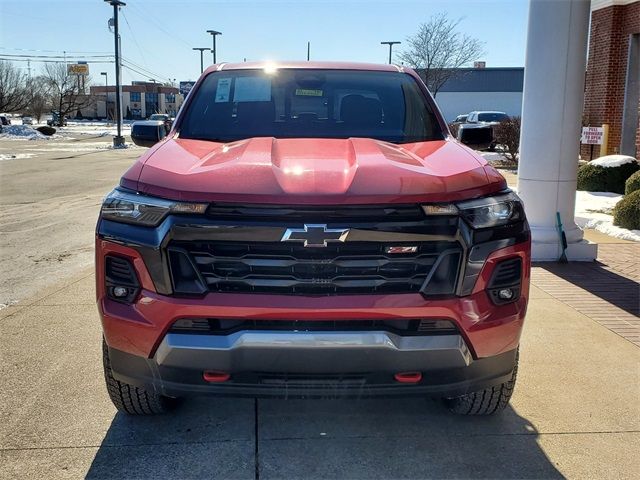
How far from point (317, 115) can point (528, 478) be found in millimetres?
2401

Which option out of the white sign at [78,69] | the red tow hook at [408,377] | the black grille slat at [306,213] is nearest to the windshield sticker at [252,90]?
the black grille slat at [306,213]

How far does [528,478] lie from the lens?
285 cm

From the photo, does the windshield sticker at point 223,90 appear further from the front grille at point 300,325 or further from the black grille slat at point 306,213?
the front grille at point 300,325

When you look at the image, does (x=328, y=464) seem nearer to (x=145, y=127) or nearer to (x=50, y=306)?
(x=145, y=127)

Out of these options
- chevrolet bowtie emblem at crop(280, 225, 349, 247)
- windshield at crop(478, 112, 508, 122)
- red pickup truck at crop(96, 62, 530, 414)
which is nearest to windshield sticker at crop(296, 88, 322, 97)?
red pickup truck at crop(96, 62, 530, 414)

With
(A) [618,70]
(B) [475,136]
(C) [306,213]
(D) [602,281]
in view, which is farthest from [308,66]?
(A) [618,70]

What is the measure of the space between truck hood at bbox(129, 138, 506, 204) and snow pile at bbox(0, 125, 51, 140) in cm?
4495

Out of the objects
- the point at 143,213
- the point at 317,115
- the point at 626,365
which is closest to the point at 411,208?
the point at 143,213

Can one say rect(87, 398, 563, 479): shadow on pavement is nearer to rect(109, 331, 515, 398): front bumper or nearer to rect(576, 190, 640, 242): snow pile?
rect(109, 331, 515, 398): front bumper

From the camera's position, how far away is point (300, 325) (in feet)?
8.54

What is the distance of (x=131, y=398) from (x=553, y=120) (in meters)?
5.36

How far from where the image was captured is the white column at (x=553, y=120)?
6.60 metres

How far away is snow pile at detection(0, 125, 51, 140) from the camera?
43.7m

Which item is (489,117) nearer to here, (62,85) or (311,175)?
(311,175)
